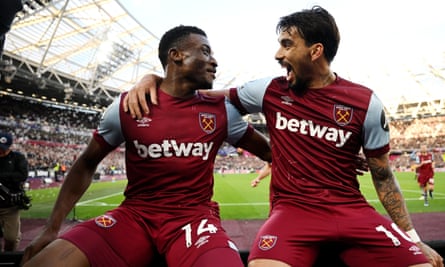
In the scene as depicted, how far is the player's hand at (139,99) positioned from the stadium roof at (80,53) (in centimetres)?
1789

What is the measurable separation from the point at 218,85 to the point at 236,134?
4817cm

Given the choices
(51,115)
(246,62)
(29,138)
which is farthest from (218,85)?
(29,138)

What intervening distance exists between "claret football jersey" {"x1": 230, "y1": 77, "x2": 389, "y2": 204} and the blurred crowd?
2407cm

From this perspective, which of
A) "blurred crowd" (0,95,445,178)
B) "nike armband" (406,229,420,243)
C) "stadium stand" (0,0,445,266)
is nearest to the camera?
"nike armband" (406,229,420,243)

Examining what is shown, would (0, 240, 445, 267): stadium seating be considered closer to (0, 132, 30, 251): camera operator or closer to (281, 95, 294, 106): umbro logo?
(281, 95, 294, 106): umbro logo

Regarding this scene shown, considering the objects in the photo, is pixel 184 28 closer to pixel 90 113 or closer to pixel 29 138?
pixel 29 138

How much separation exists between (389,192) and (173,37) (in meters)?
2.01

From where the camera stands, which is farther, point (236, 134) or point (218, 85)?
point (218, 85)

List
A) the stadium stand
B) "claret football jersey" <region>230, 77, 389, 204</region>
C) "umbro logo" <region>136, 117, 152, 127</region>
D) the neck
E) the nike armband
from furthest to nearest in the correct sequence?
the stadium stand
the neck
"umbro logo" <region>136, 117, 152, 127</region>
"claret football jersey" <region>230, 77, 389, 204</region>
the nike armband

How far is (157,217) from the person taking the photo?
202 centimetres

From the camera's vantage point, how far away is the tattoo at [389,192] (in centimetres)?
213

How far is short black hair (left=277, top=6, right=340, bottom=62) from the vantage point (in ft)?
7.25

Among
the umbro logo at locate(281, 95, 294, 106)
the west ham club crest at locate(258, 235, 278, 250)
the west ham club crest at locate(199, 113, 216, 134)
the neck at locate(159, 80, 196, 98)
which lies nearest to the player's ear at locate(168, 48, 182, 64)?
the neck at locate(159, 80, 196, 98)

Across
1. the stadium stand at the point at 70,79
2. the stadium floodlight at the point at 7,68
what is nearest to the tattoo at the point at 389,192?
the stadium stand at the point at 70,79
